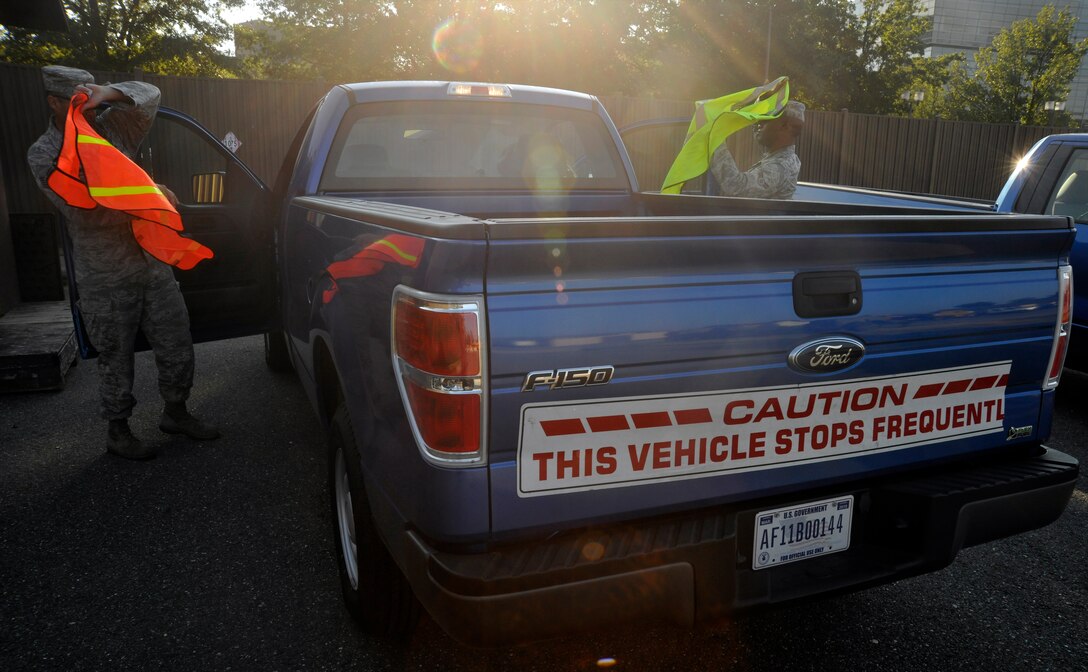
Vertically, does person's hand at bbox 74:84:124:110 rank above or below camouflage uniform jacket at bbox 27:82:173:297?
above

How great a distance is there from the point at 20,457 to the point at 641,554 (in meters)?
4.05

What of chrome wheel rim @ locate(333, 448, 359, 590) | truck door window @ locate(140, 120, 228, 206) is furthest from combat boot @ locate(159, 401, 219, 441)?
truck door window @ locate(140, 120, 228, 206)

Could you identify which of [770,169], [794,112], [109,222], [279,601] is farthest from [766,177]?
[109,222]

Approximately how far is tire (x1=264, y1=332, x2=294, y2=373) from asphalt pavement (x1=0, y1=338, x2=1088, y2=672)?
159cm

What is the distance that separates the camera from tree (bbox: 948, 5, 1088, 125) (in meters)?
35.1

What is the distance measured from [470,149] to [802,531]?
282 cm

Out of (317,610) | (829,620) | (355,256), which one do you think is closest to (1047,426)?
(829,620)

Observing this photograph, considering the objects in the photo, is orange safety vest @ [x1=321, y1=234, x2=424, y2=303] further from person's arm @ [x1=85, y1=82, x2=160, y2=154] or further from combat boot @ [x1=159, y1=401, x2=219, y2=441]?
combat boot @ [x1=159, y1=401, x2=219, y2=441]

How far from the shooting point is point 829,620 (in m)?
2.81

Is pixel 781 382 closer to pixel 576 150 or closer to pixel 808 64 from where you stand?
pixel 576 150

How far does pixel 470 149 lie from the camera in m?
4.15

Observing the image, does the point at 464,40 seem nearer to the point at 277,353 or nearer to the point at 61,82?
the point at 277,353

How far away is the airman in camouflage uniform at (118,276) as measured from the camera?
3852mm

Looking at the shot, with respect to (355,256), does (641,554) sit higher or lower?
lower
